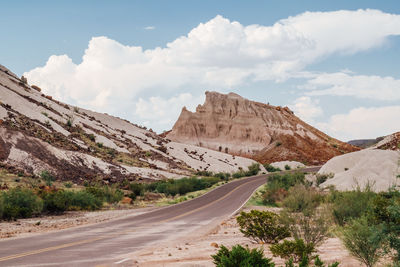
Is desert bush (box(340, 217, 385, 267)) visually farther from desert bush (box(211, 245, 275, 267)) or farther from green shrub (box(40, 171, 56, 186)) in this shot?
green shrub (box(40, 171, 56, 186))

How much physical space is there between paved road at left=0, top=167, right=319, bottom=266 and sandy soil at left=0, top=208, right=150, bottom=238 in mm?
1133

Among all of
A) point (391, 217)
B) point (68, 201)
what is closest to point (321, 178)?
point (68, 201)

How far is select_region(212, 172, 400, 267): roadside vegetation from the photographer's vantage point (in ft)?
23.1

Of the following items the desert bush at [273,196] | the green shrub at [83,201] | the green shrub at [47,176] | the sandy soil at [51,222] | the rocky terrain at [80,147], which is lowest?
A: the desert bush at [273,196]

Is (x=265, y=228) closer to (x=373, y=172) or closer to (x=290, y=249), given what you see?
(x=290, y=249)

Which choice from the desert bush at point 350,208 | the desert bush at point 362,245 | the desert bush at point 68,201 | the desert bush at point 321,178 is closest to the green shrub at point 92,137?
the desert bush at point 68,201

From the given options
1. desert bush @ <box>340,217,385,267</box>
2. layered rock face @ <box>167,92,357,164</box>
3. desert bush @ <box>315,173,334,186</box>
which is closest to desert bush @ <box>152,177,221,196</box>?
desert bush @ <box>315,173,334,186</box>

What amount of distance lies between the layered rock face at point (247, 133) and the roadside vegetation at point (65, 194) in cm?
4991

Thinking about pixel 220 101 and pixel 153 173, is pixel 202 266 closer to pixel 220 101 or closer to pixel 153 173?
pixel 153 173

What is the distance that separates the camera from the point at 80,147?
52.7 meters

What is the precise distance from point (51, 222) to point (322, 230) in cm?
1599

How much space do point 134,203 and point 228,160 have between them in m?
47.9

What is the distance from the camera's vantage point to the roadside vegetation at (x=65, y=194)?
2439 centimetres

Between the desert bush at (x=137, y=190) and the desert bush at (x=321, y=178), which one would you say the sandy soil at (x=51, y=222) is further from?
the desert bush at (x=321, y=178)
